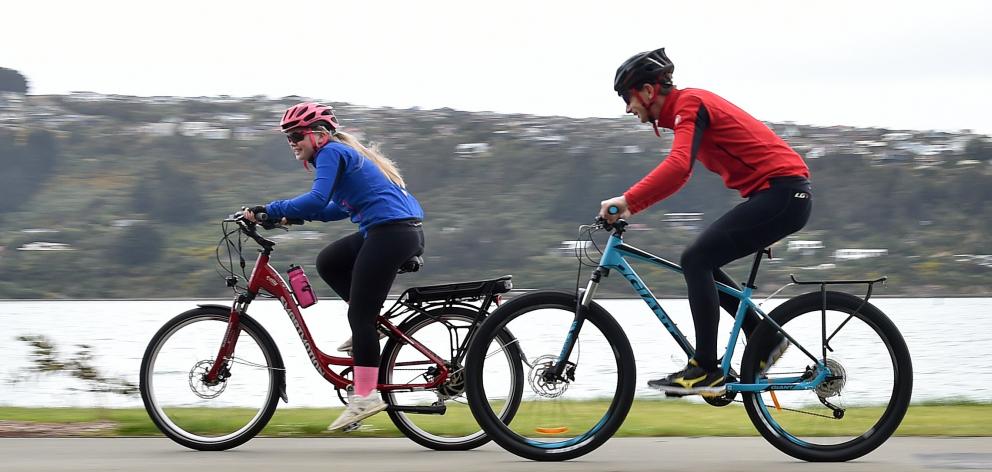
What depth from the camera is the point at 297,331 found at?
18.2 feet

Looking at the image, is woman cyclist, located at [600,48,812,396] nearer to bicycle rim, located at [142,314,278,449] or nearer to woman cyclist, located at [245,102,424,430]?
woman cyclist, located at [245,102,424,430]

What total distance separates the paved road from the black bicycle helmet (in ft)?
5.22

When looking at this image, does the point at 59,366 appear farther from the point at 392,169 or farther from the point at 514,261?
the point at 514,261

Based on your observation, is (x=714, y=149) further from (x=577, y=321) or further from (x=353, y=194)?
(x=353, y=194)

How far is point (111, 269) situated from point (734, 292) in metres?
72.0

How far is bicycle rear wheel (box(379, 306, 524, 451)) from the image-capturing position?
5.48 m

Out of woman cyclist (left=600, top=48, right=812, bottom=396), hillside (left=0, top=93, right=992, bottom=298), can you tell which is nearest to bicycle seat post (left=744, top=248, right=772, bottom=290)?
woman cyclist (left=600, top=48, right=812, bottom=396)

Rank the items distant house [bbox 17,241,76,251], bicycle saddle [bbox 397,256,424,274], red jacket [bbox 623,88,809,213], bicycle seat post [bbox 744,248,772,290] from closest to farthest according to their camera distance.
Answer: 1. red jacket [bbox 623,88,809,213]
2. bicycle seat post [bbox 744,248,772,290]
3. bicycle saddle [bbox 397,256,424,274]
4. distant house [bbox 17,241,76,251]

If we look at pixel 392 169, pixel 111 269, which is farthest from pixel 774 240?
pixel 111 269

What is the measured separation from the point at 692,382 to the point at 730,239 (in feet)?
2.00

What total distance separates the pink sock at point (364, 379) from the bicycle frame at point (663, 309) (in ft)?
3.03

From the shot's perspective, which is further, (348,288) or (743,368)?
(348,288)

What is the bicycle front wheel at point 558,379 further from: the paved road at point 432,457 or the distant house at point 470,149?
the distant house at point 470,149

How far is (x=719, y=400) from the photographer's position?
16.1ft
